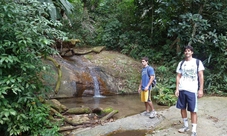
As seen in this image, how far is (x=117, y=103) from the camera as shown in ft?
24.5

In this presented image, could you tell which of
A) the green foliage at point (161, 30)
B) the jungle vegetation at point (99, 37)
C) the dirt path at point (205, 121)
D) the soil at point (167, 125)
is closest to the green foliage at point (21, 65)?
the jungle vegetation at point (99, 37)

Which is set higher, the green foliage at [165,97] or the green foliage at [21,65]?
the green foliage at [21,65]

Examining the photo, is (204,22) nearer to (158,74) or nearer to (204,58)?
(204,58)

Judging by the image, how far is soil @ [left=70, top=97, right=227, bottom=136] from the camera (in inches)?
172

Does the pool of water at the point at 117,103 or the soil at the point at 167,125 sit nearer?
the soil at the point at 167,125

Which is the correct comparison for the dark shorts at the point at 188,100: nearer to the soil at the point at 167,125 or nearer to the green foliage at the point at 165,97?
the soil at the point at 167,125

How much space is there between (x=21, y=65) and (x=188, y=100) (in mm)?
2992

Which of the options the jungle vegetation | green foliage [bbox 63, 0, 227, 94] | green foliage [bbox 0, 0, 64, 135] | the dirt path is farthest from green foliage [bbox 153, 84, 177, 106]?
green foliage [bbox 0, 0, 64, 135]

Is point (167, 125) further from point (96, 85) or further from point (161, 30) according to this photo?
point (161, 30)

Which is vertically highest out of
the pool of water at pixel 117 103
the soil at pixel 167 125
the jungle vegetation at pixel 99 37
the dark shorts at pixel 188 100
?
the jungle vegetation at pixel 99 37

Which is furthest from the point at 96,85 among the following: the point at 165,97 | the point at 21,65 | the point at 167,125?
the point at 21,65

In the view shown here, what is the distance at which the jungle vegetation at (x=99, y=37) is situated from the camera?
11.8 feet

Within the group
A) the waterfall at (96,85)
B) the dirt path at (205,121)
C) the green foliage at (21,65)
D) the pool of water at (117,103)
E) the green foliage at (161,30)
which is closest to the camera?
the green foliage at (21,65)

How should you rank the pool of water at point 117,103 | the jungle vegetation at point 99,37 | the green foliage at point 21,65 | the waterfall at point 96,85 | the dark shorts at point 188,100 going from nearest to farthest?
the green foliage at point 21,65 → the jungle vegetation at point 99,37 → the dark shorts at point 188,100 → the pool of water at point 117,103 → the waterfall at point 96,85
